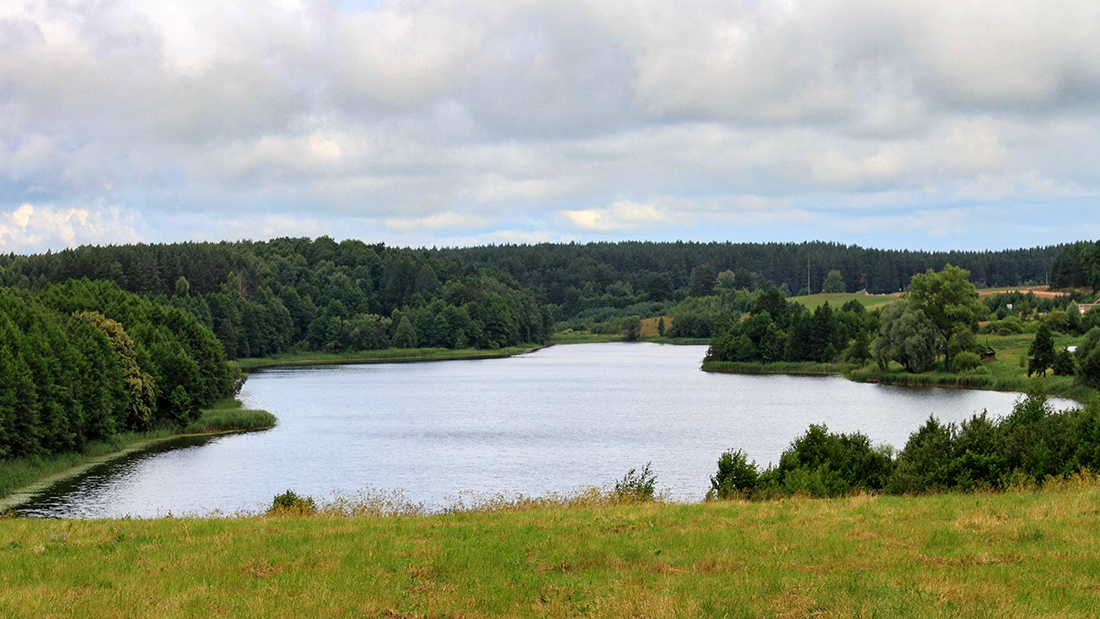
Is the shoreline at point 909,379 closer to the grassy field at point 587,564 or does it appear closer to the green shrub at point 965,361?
the green shrub at point 965,361

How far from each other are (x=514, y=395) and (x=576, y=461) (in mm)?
39726

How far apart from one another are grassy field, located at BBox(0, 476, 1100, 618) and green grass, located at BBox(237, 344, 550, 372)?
125 m

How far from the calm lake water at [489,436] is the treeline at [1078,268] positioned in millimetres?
66547

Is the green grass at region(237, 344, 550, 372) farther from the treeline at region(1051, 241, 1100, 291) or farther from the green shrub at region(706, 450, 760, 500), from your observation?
the green shrub at region(706, 450, 760, 500)

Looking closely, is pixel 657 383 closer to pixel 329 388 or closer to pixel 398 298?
pixel 329 388

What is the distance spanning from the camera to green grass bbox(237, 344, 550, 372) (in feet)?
463

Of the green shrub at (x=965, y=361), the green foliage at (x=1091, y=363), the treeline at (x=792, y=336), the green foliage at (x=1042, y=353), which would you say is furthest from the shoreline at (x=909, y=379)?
the green shrub at (x=965, y=361)

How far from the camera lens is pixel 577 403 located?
249 ft

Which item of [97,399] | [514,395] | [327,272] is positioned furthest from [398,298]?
[97,399]

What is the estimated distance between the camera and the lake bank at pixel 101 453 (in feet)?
130

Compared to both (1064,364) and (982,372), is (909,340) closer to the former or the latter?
(982,372)

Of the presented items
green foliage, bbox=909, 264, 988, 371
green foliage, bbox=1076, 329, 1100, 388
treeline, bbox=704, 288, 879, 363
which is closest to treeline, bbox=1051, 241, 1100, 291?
treeline, bbox=704, 288, 879, 363

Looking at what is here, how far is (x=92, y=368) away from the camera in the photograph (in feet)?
171

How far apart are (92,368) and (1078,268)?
144 metres
